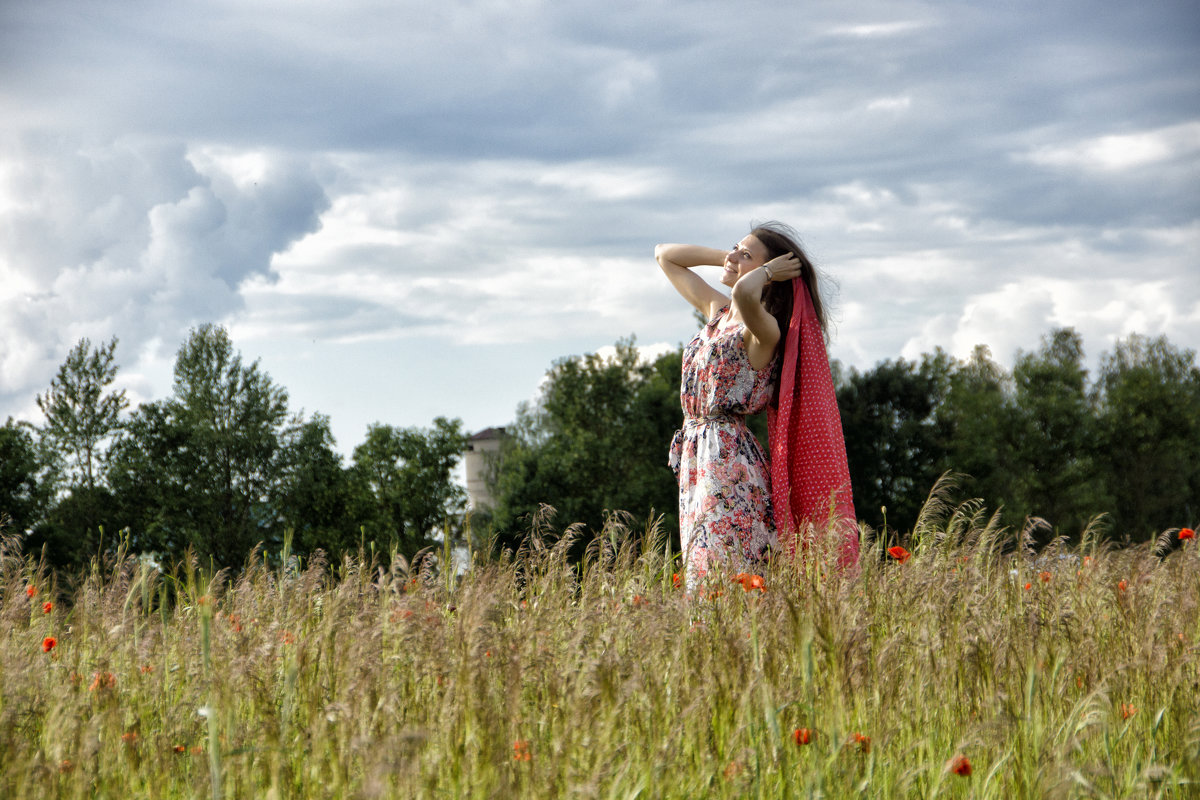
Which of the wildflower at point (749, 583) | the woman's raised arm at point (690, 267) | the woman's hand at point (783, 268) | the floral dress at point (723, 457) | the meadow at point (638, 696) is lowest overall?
the meadow at point (638, 696)

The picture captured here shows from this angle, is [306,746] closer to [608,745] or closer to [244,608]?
[608,745]

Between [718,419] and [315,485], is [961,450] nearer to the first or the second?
[315,485]

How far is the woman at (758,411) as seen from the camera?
5227 millimetres

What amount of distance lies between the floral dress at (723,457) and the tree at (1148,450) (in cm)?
3679

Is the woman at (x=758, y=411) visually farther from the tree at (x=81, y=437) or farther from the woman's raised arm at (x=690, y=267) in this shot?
the tree at (x=81, y=437)

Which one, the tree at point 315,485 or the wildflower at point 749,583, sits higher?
the tree at point 315,485

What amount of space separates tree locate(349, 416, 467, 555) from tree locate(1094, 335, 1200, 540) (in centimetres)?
2867

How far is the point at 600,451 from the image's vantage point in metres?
40.1

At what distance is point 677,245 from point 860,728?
175 inches

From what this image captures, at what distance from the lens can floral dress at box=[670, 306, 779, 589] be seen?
5.23m

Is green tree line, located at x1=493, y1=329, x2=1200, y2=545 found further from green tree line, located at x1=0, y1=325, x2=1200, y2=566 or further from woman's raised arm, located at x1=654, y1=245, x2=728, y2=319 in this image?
woman's raised arm, located at x1=654, y1=245, x2=728, y2=319

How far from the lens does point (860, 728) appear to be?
2883 millimetres

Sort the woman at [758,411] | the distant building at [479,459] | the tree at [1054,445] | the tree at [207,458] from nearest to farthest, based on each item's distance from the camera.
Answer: the woman at [758,411], the tree at [1054,445], the tree at [207,458], the distant building at [479,459]

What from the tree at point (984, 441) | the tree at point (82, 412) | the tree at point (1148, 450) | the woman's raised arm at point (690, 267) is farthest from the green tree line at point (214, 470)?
the woman's raised arm at point (690, 267)
